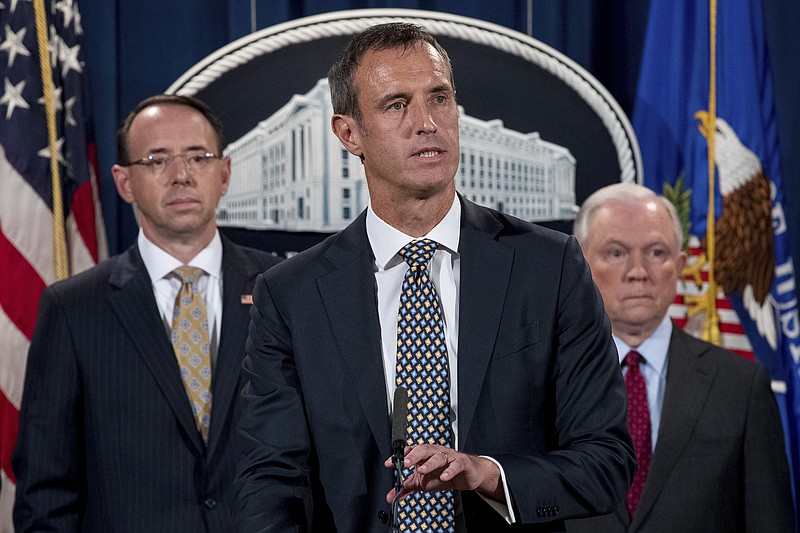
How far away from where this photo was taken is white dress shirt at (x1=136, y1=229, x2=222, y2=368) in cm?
283

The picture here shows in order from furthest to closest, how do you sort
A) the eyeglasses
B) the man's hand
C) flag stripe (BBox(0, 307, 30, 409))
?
flag stripe (BBox(0, 307, 30, 409)) → the eyeglasses → the man's hand

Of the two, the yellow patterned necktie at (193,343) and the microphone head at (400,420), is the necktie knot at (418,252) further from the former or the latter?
the yellow patterned necktie at (193,343)

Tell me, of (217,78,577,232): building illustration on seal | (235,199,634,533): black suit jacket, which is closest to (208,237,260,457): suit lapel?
(217,78,577,232): building illustration on seal

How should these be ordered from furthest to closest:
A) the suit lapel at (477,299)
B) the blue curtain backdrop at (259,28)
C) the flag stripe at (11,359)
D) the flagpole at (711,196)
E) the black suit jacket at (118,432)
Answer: the blue curtain backdrop at (259,28)
the flagpole at (711,196)
the flag stripe at (11,359)
the black suit jacket at (118,432)
the suit lapel at (477,299)

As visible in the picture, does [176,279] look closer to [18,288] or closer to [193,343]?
[193,343]

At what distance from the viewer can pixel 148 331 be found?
108 inches

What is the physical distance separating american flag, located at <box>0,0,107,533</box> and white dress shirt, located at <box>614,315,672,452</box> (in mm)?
1789

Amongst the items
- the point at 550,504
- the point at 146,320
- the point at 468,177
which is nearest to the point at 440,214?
the point at 550,504

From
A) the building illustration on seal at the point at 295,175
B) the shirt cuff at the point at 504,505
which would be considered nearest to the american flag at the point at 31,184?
the building illustration on seal at the point at 295,175

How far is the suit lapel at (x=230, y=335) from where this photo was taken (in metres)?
2.67

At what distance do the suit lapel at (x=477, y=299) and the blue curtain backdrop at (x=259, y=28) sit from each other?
88.0 inches

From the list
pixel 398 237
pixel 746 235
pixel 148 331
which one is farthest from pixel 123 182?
pixel 746 235

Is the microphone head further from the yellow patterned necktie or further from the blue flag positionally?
the blue flag

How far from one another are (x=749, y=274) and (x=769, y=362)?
0.32 m
